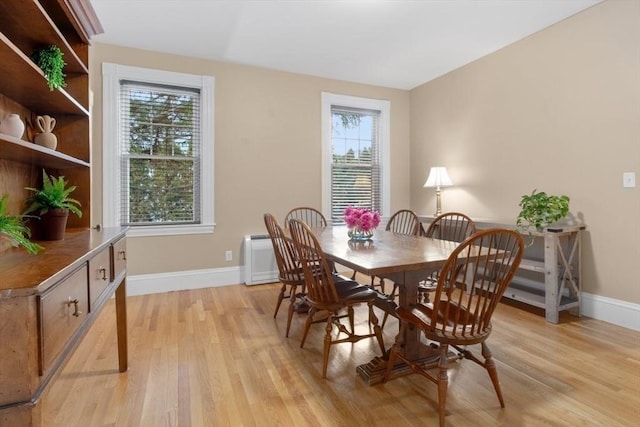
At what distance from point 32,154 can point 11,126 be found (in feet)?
0.48

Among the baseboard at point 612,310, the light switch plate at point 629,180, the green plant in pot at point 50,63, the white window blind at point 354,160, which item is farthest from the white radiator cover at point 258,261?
the light switch plate at point 629,180

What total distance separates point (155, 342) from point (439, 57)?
13.1 ft

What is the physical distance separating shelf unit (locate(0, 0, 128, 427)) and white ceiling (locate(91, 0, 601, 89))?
108 cm

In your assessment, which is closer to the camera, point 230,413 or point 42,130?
point 230,413

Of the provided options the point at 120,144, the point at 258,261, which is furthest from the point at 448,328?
the point at 120,144

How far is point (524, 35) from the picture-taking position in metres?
3.32

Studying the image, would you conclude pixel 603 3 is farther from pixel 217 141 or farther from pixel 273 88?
pixel 217 141

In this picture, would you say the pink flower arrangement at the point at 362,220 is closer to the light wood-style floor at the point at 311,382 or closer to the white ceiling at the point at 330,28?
the light wood-style floor at the point at 311,382

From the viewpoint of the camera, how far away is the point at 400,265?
174 centimetres

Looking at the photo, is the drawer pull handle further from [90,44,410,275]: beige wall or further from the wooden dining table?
[90,44,410,275]: beige wall

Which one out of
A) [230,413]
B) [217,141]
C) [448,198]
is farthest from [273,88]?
[230,413]

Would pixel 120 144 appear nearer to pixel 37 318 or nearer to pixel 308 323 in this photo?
pixel 308 323

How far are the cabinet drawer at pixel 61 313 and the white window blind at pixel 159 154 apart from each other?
274 centimetres

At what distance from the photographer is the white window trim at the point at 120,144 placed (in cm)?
342
